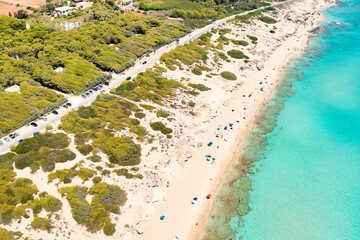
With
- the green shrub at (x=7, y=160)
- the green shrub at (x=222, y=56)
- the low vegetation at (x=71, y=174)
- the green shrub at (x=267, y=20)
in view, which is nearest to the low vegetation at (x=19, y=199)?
the green shrub at (x=7, y=160)

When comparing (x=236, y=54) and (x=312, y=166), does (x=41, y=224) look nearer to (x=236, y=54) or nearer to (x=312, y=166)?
(x=312, y=166)

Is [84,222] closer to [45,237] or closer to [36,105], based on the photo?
[45,237]

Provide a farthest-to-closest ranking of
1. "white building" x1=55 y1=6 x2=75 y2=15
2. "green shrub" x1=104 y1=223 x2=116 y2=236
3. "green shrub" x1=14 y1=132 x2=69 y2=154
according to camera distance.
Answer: "white building" x1=55 y1=6 x2=75 y2=15 → "green shrub" x1=14 y1=132 x2=69 y2=154 → "green shrub" x1=104 y1=223 x2=116 y2=236

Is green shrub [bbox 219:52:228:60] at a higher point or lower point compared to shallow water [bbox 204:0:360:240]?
higher

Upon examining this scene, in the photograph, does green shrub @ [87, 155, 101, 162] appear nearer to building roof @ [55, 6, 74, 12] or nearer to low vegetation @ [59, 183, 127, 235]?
low vegetation @ [59, 183, 127, 235]

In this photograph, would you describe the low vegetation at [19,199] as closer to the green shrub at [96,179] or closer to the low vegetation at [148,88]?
the green shrub at [96,179]

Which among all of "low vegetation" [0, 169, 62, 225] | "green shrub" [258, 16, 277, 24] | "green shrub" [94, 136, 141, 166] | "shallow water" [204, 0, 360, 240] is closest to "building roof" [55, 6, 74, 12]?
"green shrub" [94, 136, 141, 166]

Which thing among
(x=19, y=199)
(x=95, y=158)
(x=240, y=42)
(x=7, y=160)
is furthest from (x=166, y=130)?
(x=240, y=42)
